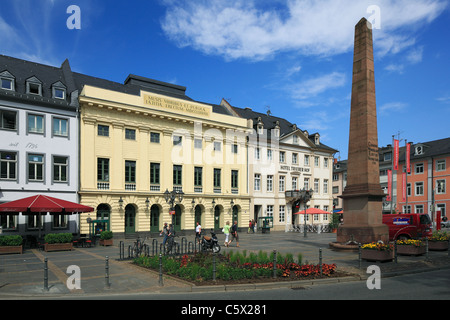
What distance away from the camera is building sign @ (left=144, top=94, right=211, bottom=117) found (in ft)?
117

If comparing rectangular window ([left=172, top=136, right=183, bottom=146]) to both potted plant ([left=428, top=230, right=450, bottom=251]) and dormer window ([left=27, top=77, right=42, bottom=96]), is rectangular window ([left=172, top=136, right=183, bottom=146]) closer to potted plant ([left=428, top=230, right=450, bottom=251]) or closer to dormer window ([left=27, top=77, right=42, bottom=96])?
dormer window ([left=27, top=77, right=42, bottom=96])

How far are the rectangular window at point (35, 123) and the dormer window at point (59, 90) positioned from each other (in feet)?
8.17

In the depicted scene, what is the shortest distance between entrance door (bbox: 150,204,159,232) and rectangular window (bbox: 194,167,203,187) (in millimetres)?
5183

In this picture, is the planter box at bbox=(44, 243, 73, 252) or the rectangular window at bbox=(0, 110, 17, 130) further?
the rectangular window at bbox=(0, 110, 17, 130)

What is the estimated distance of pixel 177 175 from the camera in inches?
1469

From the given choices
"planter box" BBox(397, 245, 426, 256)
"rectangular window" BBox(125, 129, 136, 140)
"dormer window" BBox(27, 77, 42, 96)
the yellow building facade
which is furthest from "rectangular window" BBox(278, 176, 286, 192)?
"dormer window" BBox(27, 77, 42, 96)

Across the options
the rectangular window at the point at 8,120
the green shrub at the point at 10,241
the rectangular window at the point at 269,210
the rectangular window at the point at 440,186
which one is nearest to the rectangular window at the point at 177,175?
the rectangular window at the point at 269,210

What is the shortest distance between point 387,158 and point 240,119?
34508 millimetres

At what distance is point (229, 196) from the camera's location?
41.1 metres

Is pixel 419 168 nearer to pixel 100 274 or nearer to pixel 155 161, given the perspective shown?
pixel 155 161

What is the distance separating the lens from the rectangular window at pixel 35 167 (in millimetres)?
28141

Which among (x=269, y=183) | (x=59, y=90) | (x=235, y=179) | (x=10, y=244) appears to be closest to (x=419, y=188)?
(x=269, y=183)

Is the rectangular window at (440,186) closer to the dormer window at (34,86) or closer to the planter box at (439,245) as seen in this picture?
the planter box at (439,245)
